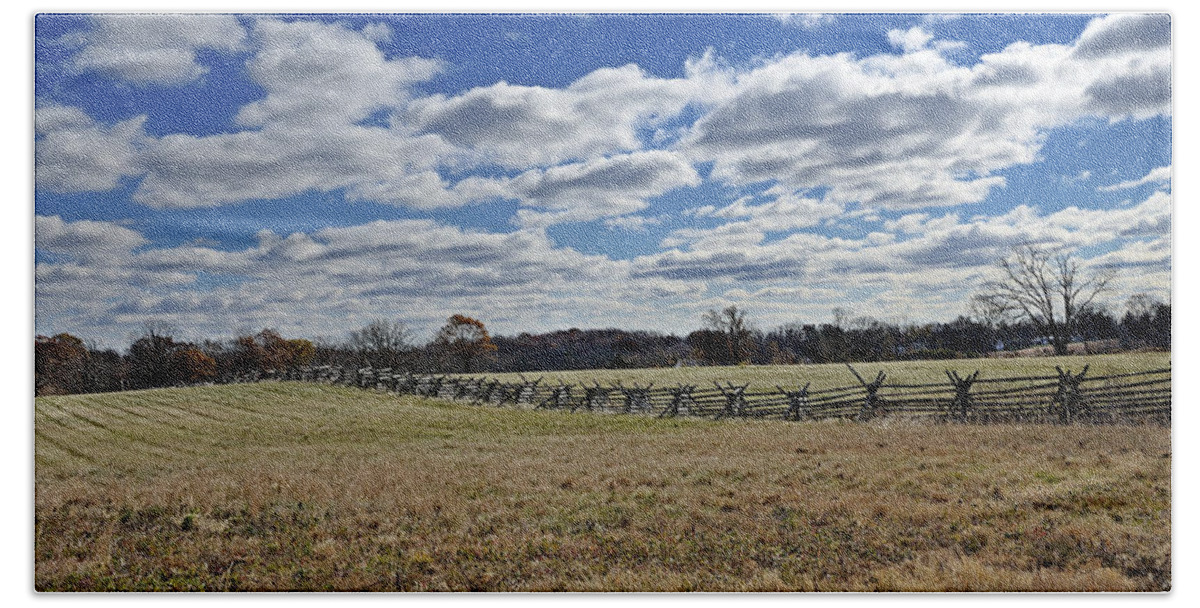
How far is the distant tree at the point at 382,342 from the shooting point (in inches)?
313

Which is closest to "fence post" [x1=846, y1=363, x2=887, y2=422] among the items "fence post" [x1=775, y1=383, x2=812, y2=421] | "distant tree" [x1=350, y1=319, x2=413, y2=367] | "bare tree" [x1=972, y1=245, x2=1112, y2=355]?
"fence post" [x1=775, y1=383, x2=812, y2=421]

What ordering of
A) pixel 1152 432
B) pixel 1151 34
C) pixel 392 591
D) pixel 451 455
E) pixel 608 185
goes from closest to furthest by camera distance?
pixel 392 591, pixel 1151 34, pixel 608 185, pixel 1152 432, pixel 451 455

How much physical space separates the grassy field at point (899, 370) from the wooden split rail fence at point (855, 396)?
21cm

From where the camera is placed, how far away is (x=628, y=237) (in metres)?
7.39

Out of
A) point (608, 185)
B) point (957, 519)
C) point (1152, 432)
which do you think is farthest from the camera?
point (1152, 432)

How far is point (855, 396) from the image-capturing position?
1845 cm

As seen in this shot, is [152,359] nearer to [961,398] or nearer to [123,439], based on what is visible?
[123,439]

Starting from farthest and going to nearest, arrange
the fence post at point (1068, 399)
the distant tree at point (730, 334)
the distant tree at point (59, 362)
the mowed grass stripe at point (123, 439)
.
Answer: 1. the fence post at point (1068, 399)
2. the distant tree at point (730, 334)
3. the mowed grass stripe at point (123, 439)
4. the distant tree at point (59, 362)

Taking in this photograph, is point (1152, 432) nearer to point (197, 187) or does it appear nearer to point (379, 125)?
point (379, 125)

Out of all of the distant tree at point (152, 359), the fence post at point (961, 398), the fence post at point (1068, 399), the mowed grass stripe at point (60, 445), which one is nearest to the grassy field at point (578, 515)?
the mowed grass stripe at point (60, 445)

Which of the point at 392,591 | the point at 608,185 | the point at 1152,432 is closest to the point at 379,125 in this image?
the point at 608,185

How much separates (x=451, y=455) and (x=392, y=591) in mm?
5504

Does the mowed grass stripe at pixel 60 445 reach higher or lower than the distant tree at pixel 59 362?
lower

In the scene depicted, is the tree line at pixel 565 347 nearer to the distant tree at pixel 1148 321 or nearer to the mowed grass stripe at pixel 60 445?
the distant tree at pixel 1148 321
